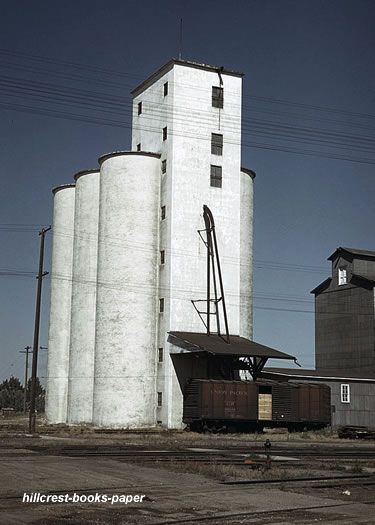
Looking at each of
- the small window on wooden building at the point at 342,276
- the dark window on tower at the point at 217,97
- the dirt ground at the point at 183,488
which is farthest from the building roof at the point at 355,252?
the dirt ground at the point at 183,488

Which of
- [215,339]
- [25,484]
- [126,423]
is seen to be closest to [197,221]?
[215,339]

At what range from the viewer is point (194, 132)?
5550 cm

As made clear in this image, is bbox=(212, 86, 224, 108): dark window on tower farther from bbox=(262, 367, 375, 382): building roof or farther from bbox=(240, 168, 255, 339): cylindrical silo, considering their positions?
bbox=(262, 367, 375, 382): building roof

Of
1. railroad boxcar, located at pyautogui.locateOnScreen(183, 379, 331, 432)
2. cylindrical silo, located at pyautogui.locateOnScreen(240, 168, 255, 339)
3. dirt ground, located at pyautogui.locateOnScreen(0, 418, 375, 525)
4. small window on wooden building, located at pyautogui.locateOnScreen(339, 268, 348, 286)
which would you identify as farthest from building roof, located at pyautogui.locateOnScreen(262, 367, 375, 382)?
dirt ground, located at pyautogui.locateOnScreen(0, 418, 375, 525)

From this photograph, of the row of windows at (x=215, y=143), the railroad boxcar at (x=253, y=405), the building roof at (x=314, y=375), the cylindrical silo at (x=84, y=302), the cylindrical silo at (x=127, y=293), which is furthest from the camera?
the cylindrical silo at (x=84, y=302)

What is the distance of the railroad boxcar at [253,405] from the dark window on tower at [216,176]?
15286 mm

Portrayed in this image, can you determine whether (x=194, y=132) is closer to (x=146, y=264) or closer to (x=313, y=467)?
(x=146, y=264)

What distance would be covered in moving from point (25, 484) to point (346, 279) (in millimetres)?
50653

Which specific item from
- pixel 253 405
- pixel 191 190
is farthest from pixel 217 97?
pixel 253 405

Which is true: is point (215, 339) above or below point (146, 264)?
below

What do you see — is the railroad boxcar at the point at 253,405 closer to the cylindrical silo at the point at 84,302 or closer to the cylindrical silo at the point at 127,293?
the cylindrical silo at the point at 127,293

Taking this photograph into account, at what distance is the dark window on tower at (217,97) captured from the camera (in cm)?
5688

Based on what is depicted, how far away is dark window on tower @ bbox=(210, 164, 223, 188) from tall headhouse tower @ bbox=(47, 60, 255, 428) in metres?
0.08

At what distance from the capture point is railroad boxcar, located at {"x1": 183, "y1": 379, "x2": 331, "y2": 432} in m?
47.1
